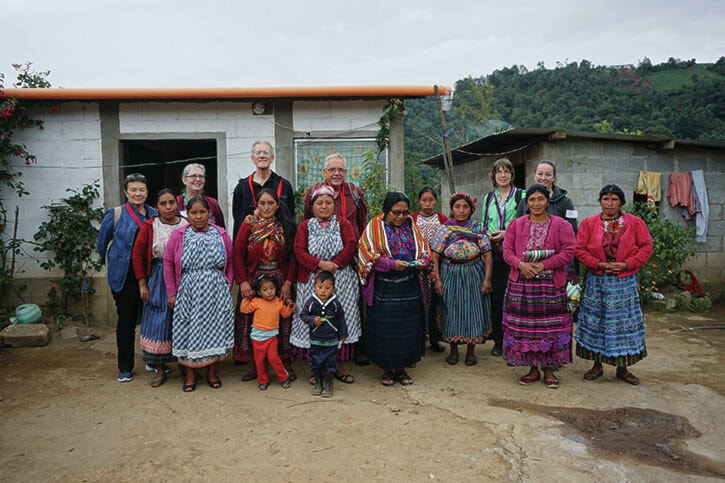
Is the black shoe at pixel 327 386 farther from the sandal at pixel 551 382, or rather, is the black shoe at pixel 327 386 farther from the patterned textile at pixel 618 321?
the patterned textile at pixel 618 321

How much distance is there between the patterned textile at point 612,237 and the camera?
3.89m

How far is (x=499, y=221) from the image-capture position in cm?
458

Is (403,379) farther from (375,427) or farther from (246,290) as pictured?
(246,290)

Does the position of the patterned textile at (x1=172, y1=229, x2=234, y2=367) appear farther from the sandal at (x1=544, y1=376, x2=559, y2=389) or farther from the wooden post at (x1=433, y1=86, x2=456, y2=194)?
the wooden post at (x1=433, y1=86, x2=456, y2=194)

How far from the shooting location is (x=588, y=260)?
12.8 feet

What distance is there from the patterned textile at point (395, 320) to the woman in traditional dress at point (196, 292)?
4.03 feet

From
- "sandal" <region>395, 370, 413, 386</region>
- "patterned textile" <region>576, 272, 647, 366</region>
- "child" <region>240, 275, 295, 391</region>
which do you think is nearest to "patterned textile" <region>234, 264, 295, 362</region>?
"child" <region>240, 275, 295, 391</region>

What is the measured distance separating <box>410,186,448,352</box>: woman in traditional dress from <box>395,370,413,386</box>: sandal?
2.31 ft

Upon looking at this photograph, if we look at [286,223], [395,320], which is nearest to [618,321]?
[395,320]

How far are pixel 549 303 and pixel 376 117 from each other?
347 cm

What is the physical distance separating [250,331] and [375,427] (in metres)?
1.43

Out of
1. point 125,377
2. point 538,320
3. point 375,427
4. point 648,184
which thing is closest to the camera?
point 375,427

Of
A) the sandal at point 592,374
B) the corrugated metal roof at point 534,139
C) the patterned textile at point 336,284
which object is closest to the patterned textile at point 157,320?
the patterned textile at point 336,284

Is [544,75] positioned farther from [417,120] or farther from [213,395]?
[213,395]
